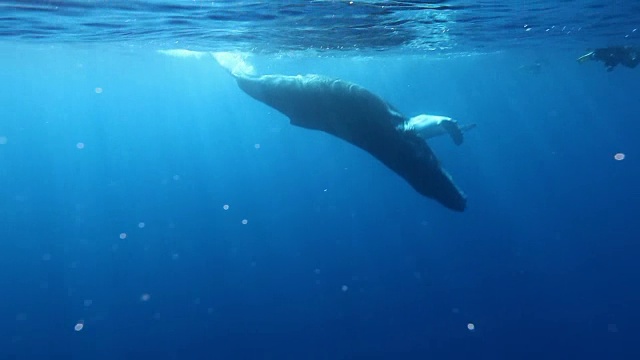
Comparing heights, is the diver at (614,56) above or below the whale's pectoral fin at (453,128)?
below

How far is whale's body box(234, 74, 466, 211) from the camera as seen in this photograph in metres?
8.91

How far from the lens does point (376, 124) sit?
8922 millimetres

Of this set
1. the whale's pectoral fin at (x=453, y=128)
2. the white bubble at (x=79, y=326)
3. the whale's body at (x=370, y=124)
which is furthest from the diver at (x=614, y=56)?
the white bubble at (x=79, y=326)

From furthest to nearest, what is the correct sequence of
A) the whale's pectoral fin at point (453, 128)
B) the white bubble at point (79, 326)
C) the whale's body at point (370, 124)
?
the white bubble at point (79, 326), the whale's pectoral fin at point (453, 128), the whale's body at point (370, 124)

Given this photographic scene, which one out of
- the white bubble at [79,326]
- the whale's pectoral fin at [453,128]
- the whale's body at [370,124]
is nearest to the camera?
the whale's body at [370,124]

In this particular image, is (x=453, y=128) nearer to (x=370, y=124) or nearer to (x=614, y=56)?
(x=370, y=124)

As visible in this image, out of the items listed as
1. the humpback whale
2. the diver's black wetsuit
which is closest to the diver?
the diver's black wetsuit

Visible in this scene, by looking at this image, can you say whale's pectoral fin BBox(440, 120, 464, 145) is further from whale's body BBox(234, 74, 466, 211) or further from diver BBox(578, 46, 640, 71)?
diver BBox(578, 46, 640, 71)

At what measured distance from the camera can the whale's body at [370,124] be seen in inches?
351

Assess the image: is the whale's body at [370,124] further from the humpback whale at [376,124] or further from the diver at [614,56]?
the diver at [614,56]

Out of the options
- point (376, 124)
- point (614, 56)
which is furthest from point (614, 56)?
point (376, 124)

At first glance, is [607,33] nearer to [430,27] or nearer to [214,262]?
[430,27]

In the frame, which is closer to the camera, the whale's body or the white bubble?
the whale's body

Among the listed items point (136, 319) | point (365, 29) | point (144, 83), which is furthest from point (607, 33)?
point (144, 83)
